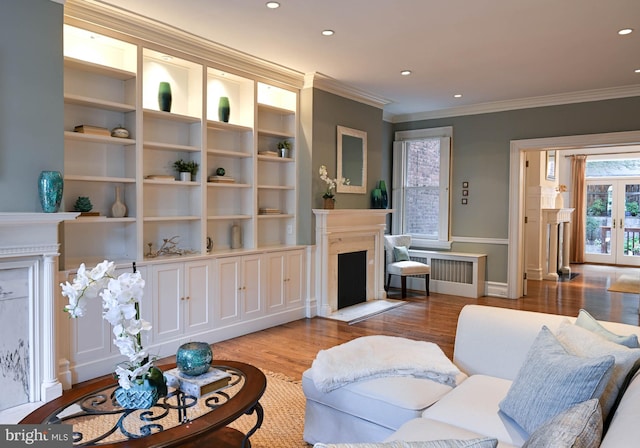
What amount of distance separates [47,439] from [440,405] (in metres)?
1.60

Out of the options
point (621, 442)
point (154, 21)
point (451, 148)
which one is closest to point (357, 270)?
point (451, 148)

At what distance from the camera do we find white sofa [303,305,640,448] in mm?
1898

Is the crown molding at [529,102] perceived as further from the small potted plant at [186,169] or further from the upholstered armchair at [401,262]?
the small potted plant at [186,169]

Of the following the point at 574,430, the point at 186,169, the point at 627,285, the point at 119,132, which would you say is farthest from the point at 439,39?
the point at 627,285

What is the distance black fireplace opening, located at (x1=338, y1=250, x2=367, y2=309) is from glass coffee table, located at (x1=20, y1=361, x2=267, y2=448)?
377 cm

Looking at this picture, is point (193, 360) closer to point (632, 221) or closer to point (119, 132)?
point (119, 132)

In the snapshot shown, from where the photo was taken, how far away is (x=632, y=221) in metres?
10.6

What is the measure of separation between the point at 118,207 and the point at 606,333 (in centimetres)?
357

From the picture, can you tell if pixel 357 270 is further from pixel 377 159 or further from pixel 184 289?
pixel 184 289

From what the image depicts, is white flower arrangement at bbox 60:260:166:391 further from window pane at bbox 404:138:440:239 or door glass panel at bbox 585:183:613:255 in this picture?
door glass panel at bbox 585:183:613:255

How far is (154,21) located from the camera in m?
3.84

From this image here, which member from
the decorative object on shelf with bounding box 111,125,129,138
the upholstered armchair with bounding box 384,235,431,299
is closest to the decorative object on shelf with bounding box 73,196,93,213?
the decorative object on shelf with bounding box 111,125,129,138

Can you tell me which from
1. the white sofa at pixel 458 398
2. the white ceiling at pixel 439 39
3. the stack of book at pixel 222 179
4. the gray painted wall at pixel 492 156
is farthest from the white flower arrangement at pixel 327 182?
the white sofa at pixel 458 398

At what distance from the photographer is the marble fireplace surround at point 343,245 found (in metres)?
5.65
